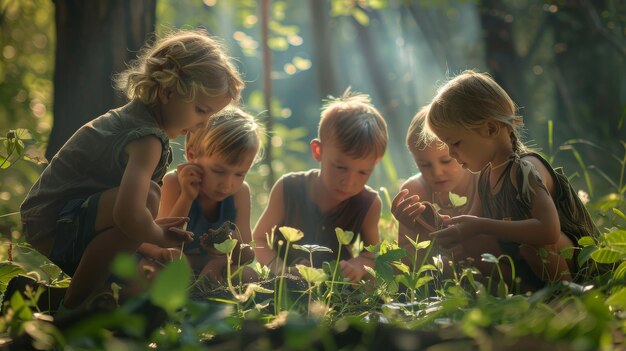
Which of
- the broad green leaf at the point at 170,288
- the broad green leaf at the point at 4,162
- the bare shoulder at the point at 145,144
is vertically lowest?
the broad green leaf at the point at 4,162

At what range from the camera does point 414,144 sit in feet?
10.4

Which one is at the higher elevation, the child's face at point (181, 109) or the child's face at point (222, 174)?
the child's face at point (181, 109)

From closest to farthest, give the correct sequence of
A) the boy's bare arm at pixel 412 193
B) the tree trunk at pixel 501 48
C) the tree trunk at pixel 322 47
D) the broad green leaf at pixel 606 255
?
the broad green leaf at pixel 606 255
the boy's bare arm at pixel 412 193
the tree trunk at pixel 501 48
the tree trunk at pixel 322 47

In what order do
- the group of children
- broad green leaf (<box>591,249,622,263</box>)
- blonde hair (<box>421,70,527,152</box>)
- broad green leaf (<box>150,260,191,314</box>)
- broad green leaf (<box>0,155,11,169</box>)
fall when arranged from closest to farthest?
broad green leaf (<box>150,260,191,314</box>) < broad green leaf (<box>591,249,622,263</box>) < the group of children < broad green leaf (<box>0,155,11,169</box>) < blonde hair (<box>421,70,527,152</box>)

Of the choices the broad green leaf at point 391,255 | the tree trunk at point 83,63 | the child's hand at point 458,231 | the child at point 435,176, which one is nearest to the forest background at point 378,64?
the tree trunk at point 83,63

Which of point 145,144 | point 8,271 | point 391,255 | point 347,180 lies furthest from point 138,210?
point 347,180

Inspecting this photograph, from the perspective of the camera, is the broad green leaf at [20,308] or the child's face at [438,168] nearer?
the broad green leaf at [20,308]

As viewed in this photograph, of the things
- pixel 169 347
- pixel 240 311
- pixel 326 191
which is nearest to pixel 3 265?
pixel 240 311

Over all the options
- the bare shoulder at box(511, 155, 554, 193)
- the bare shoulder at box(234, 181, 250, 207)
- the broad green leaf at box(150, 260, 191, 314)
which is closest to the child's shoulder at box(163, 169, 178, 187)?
the bare shoulder at box(234, 181, 250, 207)

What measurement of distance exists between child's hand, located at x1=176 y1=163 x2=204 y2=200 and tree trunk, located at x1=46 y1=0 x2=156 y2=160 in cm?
53

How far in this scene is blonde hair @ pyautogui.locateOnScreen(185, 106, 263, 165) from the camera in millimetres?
3000

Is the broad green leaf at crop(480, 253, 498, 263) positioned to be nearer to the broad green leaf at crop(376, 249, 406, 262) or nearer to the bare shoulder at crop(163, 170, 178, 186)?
the broad green leaf at crop(376, 249, 406, 262)

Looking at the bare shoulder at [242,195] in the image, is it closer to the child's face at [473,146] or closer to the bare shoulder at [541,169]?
the child's face at [473,146]

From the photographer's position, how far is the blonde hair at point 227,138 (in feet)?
9.84
